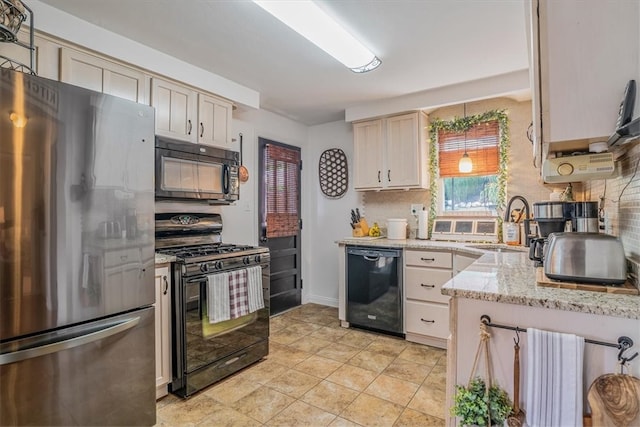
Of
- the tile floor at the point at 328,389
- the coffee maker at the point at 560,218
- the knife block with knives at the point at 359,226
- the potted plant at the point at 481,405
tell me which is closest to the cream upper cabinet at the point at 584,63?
the coffee maker at the point at 560,218

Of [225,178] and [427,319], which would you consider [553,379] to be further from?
[225,178]

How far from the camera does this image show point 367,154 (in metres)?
3.73

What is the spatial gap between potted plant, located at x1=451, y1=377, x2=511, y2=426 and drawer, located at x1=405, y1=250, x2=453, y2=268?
1822 millimetres

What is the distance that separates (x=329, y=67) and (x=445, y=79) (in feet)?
3.69

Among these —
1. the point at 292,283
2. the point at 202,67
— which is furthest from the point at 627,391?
the point at 292,283

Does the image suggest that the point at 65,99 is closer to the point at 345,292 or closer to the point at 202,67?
the point at 202,67

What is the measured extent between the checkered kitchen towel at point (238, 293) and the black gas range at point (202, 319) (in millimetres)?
37

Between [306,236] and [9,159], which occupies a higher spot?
[9,159]

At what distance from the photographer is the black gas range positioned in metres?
2.13

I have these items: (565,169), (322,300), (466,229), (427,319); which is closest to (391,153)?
(466,229)

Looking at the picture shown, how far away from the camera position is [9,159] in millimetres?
1297

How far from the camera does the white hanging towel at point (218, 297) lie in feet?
7.33

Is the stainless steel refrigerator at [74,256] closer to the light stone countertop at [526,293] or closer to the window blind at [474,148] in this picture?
the light stone countertop at [526,293]

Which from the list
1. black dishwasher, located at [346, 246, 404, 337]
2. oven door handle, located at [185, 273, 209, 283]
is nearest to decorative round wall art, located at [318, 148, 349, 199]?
black dishwasher, located at [346, 246, 404, 337]
